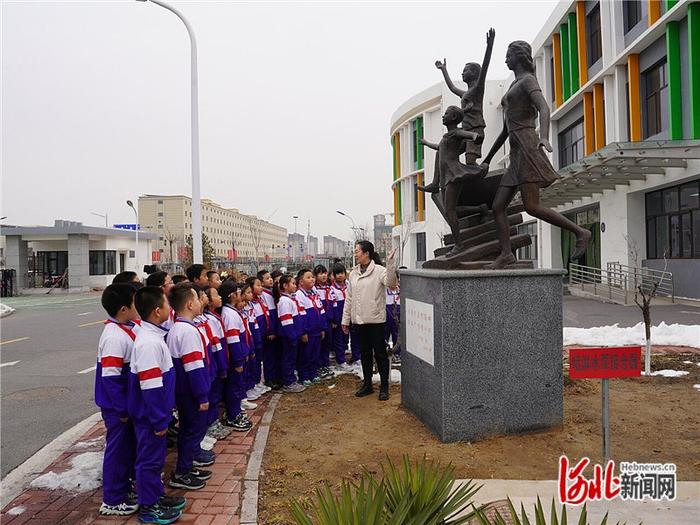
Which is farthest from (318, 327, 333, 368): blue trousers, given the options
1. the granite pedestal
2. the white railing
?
the white railing

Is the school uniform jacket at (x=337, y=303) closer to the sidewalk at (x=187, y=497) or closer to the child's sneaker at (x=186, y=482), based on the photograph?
the sidewalk at (x=187, y=497)

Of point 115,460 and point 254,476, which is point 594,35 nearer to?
point 254,476

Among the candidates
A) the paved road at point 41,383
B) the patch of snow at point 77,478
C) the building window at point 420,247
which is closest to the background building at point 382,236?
the building window at point 420,247

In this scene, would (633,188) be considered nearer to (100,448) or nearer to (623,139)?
(623,139)

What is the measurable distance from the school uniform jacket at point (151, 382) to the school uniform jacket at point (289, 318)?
3064mm

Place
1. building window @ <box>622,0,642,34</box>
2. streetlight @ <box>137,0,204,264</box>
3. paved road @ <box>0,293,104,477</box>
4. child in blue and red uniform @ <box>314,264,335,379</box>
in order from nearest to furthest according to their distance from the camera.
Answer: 1. paved road @ <box>0,293,104,477</box>
2. child in blue and red uniform @ <box>314,264,335,379</box>
3. streetlight @ <box>137,0,204,264</box>
4. building window @ <box>622,0,642,34</box>

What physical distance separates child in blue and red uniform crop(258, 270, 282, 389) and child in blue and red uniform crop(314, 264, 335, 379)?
76 centimetres

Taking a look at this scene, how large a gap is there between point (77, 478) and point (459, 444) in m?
3.08

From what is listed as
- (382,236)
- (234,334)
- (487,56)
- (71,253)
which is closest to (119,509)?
(234,334)

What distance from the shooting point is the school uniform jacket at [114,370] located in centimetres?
353

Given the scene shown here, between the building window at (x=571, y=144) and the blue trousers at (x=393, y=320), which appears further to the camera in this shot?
the building window at (x=571, y=144)

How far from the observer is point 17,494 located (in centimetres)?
390

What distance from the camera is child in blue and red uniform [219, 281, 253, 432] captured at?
5.06m

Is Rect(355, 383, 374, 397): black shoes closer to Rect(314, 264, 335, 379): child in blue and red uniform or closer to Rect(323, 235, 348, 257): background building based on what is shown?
Rect(314, 264, 335, 379): child in blue and red uniform
